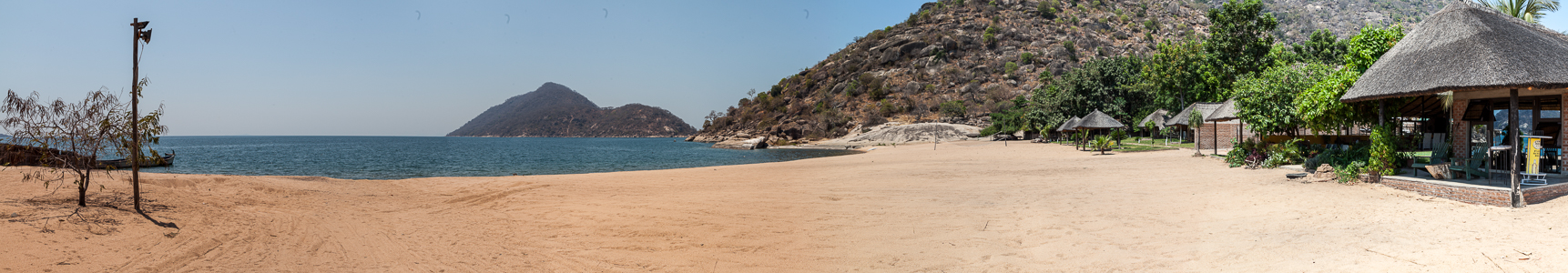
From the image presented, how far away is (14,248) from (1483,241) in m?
13.3

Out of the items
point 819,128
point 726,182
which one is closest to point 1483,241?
point 726,182

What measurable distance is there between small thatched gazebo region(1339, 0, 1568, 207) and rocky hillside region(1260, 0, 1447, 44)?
104 m

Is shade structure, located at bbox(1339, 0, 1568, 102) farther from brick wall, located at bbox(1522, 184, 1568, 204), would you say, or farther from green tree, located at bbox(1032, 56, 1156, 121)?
green tree, located at bbox(1032, 56, 1156, 121)

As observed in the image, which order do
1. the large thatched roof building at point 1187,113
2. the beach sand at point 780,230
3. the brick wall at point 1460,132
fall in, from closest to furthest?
the beach sand at point 780,230 → the brick wall at point 1460,132 → the large thatched roof building at point 1187,113

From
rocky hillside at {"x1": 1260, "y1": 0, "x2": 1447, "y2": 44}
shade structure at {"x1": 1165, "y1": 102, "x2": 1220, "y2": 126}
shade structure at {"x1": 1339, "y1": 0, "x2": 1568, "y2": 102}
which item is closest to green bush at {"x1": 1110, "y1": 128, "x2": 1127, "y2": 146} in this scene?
shade structure at {"x1": 1165, "y1": 102, "x2": 1220, "y2": 126}

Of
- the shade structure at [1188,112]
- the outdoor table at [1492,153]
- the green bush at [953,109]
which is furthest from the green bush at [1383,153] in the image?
the green bush at [953,109]

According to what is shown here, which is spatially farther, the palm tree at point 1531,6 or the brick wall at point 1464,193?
the palm tree at point 1531,6

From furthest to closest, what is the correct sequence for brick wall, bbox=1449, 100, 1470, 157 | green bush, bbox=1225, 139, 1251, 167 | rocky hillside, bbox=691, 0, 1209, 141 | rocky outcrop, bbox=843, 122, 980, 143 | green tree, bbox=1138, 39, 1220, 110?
rocky hillside, bbox=691, 0, 1209, 141 < rocky outcrop, bbox=843, 122, 980, 143 < green tree, bbox=1138, 39, 1220, 110 < green bush, bbox=1225, 139, 1251, 167 < brick wall, bbox=1449, 100, 1470, 157

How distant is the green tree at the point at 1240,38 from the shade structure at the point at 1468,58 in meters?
19.6

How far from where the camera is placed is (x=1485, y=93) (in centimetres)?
948

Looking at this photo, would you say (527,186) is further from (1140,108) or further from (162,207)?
(1140,108)

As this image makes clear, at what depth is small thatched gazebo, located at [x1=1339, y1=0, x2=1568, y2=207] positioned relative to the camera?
8.45 meters

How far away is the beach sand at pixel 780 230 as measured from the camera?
5742mm

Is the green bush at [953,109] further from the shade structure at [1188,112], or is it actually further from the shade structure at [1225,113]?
the shade structure at [1225,113]
